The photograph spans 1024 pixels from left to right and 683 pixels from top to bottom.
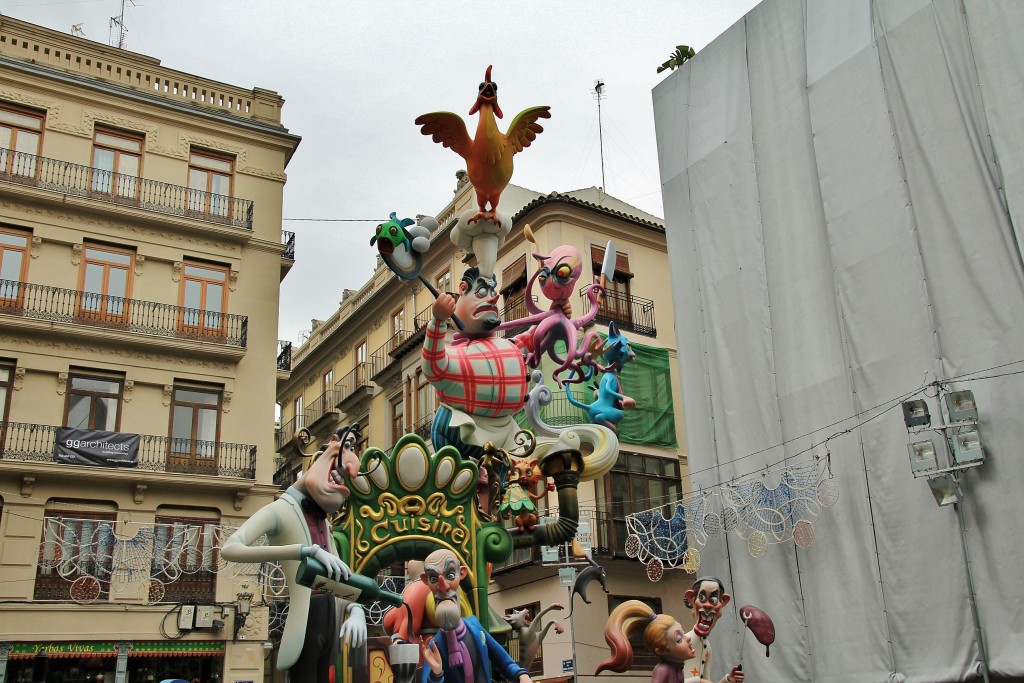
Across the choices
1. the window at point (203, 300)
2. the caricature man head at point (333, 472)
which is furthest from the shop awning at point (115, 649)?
the caricature man head at point (333, 472)

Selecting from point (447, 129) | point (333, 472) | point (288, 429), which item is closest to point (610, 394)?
point (447, 129)

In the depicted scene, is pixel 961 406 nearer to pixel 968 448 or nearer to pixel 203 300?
pixel 968 448

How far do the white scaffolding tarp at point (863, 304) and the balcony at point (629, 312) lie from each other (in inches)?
172

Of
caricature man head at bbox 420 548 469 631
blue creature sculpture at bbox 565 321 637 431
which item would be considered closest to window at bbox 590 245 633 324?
blue creature sculpture at bbox 565 321 637 431

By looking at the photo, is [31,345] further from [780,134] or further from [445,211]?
[780,134]

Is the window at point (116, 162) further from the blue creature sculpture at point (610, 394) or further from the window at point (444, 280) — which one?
the blue creature sculpture at point (610, 394)

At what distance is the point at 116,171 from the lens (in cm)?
2464

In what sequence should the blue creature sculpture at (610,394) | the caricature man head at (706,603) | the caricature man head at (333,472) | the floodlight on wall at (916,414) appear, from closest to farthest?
the caricature man head at (333,472), the caricature man head at (706,603), the blue creature sculpture at (610,394), the floodlight on wall at (916,414)

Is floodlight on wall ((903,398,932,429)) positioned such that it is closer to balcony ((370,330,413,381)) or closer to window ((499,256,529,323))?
window ((499,256,529,323))

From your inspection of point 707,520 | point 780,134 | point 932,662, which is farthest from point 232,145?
point 932,662

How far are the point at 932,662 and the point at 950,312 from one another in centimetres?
542

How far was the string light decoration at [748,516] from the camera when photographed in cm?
1759

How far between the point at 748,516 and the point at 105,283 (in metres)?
15.2

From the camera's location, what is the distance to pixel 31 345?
2238 cm
